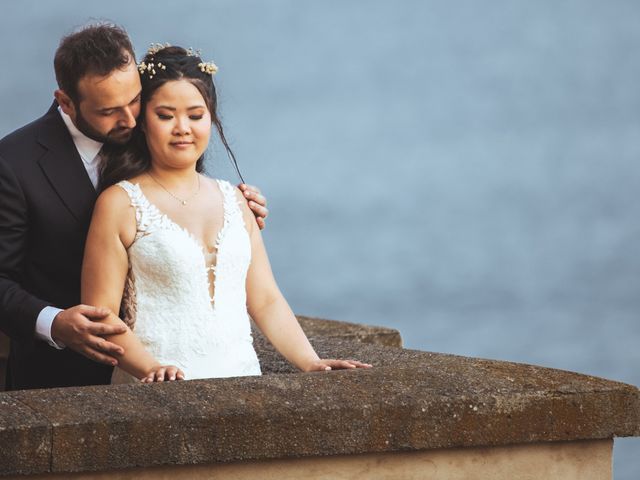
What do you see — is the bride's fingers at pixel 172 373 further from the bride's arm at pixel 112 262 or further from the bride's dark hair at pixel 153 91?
the bride's dark hair at pixel 153 91

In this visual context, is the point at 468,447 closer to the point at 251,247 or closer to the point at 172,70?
the point at 251,247

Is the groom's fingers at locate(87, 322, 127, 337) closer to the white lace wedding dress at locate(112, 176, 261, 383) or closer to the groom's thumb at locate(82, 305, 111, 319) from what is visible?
the groom's thumb at locate(82, 305, 111, 319)

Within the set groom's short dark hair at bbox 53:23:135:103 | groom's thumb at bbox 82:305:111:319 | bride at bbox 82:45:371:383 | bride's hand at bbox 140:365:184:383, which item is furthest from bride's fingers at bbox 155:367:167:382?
groom's short dark hair at bbox 53:23:135:103

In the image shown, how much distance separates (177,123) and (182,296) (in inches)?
22.2

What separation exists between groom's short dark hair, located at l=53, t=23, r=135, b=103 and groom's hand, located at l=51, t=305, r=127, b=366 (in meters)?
0.84

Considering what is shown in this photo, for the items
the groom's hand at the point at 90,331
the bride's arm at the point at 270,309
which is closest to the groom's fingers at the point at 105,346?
the groom's hand at the point at 90,331

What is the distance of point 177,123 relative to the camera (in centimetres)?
410

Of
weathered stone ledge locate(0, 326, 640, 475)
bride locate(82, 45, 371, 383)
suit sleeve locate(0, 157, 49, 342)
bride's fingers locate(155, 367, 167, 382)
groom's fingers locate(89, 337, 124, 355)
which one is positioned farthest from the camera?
suit sleeve locate(0, 157, 49, 342)

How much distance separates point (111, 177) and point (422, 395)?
1.39 m

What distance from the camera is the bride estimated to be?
4027 mm

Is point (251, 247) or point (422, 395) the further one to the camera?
point (251, 247)

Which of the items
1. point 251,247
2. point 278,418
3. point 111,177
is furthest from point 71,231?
point 278,418

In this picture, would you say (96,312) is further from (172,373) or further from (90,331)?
(172,373)

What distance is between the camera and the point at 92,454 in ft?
10.4
